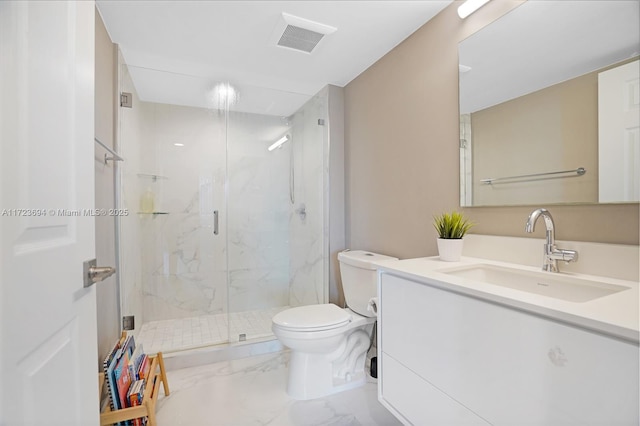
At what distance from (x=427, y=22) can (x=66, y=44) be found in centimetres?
171

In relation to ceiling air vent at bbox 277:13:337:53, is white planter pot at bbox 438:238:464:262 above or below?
below

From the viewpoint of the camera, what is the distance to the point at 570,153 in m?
1.12

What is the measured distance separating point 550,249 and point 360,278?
3.38 feet

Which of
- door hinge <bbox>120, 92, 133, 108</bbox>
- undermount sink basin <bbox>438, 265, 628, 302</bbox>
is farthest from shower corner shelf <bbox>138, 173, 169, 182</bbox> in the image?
undermount sink basin <bbox>438, 265, 628, 302</bbox>

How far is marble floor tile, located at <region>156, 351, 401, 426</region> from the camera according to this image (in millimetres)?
1555

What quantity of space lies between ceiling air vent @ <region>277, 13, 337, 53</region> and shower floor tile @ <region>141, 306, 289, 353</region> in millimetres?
2070

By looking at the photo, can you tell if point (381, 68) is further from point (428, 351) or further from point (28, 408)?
point (28, 408)

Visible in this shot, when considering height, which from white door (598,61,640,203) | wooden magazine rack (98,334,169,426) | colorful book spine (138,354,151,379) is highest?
white door (598,61,640,203)

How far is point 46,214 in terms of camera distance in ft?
2.10

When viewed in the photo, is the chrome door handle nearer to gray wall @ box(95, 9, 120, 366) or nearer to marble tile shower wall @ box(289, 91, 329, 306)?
gray wall @ box(95, 9, 120, 366)

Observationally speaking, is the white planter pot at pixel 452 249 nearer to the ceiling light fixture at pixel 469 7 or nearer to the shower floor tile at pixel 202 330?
the ceiling light fixture at pixel 469 7

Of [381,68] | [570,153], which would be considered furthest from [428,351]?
[381,68]

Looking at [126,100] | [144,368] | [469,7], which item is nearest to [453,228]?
[469,7]

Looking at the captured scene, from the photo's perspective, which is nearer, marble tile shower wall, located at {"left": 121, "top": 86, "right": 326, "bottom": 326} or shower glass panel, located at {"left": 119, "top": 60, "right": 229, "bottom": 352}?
shower glass panel, located at {"left": 119, "top": 60, "right": 229, "bottom": 352}
